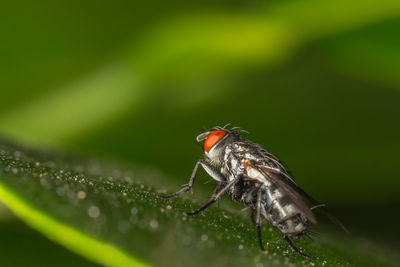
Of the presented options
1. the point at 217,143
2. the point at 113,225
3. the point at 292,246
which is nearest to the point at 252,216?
the point at 292,246

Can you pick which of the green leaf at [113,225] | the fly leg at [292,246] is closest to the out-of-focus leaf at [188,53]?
the fly leg at [292,246]

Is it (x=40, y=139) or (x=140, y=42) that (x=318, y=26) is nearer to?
(x=140, y=42)

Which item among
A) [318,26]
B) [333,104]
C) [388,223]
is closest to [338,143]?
[333,104]

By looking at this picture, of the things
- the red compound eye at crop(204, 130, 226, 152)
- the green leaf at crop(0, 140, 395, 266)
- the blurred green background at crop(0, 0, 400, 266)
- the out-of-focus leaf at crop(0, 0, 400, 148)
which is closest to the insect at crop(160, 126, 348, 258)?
the red compound eye at crop(204, 130, 226, 152)

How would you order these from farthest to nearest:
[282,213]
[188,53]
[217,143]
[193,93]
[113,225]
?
[193,93] < [188,53] < [217,143] < [282,213] < [113,225]

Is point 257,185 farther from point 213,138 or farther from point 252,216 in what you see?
point 213,138

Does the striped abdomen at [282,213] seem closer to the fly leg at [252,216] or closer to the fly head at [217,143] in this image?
the fly leg at [252,216]

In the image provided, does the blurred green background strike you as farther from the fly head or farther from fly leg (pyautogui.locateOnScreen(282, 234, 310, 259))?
fly leg (pyautogui.locateOnScreen(282, 234, 310, 259))
